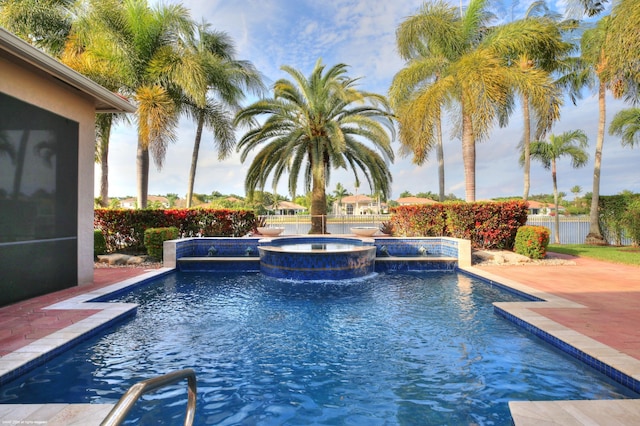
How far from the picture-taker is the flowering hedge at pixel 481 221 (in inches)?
452

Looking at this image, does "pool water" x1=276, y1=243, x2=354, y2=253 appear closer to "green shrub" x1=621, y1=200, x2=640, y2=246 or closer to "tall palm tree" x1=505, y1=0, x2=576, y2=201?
"tall palm tree" x1=505, y1=0, x2=576, y2=201

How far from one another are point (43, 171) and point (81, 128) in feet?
4.82

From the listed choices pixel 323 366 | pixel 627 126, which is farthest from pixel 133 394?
pixel 627 126

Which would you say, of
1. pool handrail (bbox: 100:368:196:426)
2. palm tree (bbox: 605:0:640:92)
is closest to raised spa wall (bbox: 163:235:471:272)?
palm tree (bbox: 605:0:640:92)

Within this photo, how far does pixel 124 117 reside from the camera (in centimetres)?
1523

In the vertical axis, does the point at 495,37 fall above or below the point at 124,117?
above

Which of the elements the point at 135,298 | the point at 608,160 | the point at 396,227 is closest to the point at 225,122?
the point at 396,227

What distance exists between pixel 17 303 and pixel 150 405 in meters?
4.73

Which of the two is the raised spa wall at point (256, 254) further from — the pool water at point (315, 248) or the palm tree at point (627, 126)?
the palm tree at point (627, 126)

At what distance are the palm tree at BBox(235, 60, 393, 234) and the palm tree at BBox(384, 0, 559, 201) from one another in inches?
60.3

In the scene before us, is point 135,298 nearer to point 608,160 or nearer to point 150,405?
point 150,405

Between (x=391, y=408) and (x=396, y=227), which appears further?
(x=396, y=227)

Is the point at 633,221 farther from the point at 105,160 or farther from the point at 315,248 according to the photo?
the point at 105,160

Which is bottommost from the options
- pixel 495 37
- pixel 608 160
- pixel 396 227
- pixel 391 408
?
pixel 391 408
